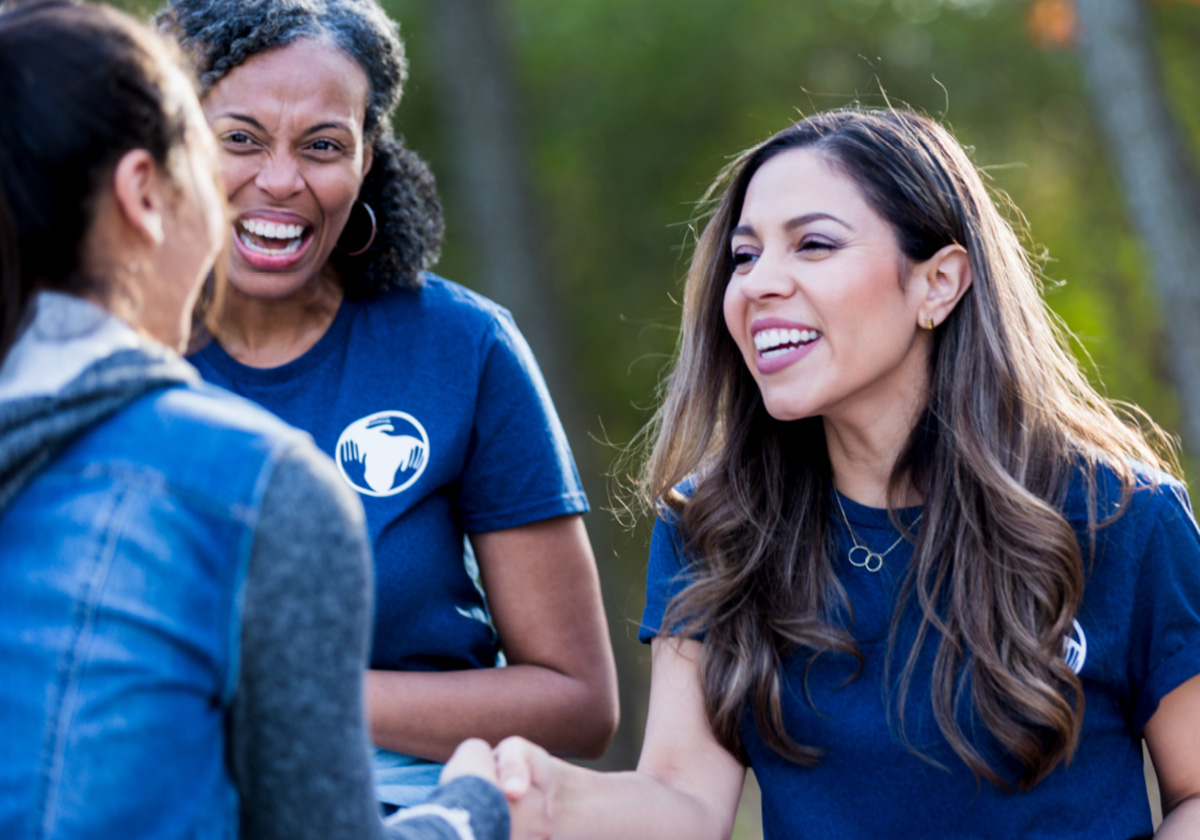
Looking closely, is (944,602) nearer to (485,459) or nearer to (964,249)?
(964,249)

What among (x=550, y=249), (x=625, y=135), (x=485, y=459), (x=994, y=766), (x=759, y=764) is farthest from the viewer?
(x=625, y=135)

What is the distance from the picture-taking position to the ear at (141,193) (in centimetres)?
134

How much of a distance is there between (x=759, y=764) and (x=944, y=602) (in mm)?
432

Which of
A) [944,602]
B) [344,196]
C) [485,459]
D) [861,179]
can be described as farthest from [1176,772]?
[344,196]

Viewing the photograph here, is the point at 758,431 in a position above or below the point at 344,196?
below

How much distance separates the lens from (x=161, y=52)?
4.64 feet

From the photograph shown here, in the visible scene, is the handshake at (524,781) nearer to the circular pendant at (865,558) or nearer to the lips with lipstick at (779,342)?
the circular pendant at (865,558)

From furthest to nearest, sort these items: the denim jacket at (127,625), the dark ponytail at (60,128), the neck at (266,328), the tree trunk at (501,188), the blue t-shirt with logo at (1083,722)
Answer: the tree trunk at (501,188)
the neck at (266,328)
the blue t-shirt with logo at (1083,722)
the dark ponytail at (60,128)
the denim jacket at (127,625)

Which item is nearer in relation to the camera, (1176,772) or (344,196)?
(1176,772)

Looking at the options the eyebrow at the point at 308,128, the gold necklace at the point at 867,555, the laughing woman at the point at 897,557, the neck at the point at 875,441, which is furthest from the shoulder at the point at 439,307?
the gold necklace at the point at 867,555

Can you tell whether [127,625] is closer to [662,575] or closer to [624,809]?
[624,809]

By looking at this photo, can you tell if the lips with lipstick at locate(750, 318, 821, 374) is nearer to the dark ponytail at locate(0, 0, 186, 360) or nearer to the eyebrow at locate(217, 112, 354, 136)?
the eyebrow at locate(217, 112, 354, 136)

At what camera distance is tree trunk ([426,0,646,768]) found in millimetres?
7195

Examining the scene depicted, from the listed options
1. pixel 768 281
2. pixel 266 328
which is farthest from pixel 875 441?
pixel 266 328
